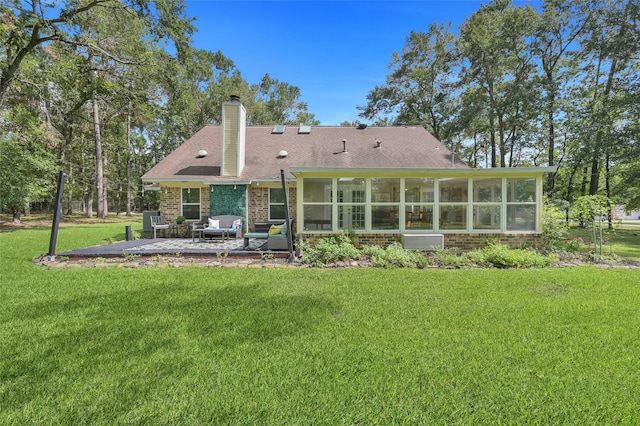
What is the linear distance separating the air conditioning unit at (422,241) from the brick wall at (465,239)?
41 cm

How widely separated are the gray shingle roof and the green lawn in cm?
830

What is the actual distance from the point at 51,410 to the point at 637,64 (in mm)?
27849

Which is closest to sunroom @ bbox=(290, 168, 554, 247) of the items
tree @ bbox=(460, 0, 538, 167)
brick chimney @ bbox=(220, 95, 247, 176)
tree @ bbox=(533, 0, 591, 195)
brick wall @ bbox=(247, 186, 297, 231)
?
brick wall @ bbox=(247, 186, 297, 231)

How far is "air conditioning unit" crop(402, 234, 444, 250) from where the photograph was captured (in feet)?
28.6

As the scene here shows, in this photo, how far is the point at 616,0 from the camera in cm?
1670

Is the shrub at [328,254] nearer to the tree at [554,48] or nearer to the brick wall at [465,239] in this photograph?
the brick wall at [465,239]

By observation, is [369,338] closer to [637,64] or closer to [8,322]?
[8,322]

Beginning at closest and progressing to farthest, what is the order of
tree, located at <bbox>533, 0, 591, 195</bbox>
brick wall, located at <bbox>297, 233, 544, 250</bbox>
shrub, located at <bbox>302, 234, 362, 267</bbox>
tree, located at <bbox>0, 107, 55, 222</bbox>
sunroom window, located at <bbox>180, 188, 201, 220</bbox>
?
shrub, located at <bbox>302, 234, 362, 267</bbox> → brick wall, located at <bbox>297, 233, 544, 250</bbox> → sunroom window, located at <bbox>180, 188, 201, 220</bbox> → tree, located at <bbox>0, 107, 55, 222</bbox> → tree, located at <bbox>533, 0, 591, 195</bbox>

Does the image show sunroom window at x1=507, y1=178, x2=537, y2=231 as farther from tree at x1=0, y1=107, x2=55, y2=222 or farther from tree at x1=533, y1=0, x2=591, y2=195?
tree at x1=0, y1=107, x2=55, y2=222

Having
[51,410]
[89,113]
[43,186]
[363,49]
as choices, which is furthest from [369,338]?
[89,113]

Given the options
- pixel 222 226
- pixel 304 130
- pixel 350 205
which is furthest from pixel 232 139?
pixel 350 205

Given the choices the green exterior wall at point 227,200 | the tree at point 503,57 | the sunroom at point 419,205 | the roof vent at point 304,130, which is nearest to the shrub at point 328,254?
the sunroom at point 419,205

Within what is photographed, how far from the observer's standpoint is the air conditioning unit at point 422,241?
8.70 meters

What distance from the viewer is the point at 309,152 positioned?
1484cm
